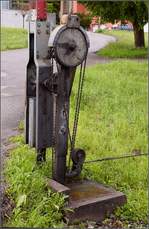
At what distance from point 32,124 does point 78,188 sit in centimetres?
62

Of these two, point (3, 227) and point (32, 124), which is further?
A: point (32, 124)

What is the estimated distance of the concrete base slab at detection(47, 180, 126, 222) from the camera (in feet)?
12.5

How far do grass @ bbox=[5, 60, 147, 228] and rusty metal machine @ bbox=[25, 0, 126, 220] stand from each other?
0.14m

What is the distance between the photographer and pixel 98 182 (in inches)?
175

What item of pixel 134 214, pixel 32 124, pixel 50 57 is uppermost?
pixel 50 57

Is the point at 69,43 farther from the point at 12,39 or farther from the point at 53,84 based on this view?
the point at 12,39

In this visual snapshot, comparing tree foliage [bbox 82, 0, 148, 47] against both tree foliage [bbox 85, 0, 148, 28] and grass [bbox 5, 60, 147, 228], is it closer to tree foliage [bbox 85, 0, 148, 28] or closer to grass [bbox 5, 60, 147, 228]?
tree foliage [bbox 85, 0, 148, 28]

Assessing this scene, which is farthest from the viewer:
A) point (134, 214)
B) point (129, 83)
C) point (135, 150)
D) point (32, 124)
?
point (129, 83)

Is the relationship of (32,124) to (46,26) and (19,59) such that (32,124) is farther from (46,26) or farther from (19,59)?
(19,59)

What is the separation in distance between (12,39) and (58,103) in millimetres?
18952

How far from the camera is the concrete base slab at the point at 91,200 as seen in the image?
3.80 metres

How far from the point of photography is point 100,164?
16.1ft

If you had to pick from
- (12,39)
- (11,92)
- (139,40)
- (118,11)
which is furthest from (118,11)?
(11,92)

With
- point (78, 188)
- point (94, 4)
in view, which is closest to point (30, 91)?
point (78, 188)
